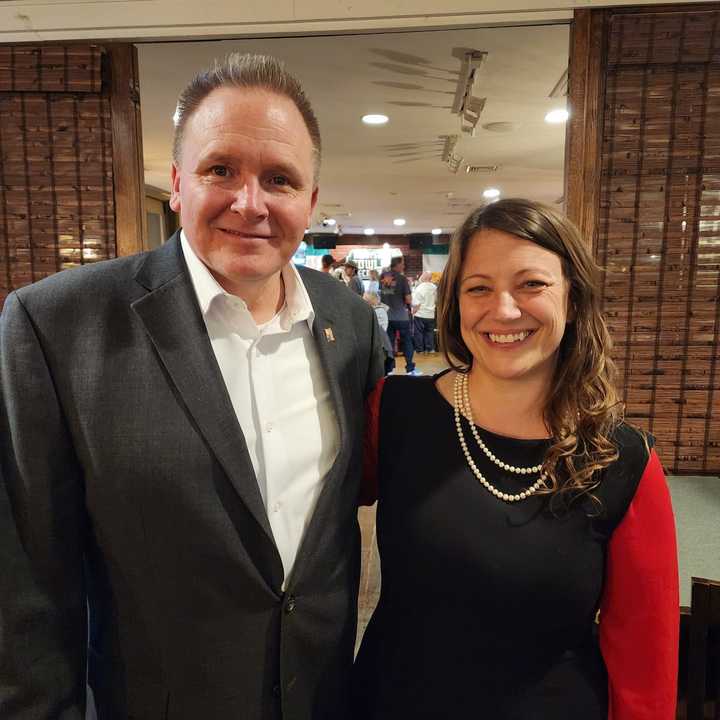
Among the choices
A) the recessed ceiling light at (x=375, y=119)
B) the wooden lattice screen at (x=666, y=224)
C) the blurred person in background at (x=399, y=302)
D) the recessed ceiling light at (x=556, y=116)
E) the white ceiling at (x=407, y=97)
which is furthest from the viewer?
the blurred person in background at (x=399, y=302)

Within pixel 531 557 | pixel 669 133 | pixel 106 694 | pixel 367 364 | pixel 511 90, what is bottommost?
pixel 106 694

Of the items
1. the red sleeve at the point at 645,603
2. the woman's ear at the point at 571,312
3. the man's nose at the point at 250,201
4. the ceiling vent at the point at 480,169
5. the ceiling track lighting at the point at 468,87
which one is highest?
the ceiling vent at the point at 480,169

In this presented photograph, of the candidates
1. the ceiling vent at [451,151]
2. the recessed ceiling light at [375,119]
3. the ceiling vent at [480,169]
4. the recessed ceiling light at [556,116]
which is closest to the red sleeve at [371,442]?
the recessed ceiling light at [375,119]

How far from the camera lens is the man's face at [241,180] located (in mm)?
978

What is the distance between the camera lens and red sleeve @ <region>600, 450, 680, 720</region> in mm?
1050

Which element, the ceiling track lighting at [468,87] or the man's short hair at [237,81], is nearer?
the man's short hair at [237,81]

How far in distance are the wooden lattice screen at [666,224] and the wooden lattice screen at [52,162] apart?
1893 millimetres

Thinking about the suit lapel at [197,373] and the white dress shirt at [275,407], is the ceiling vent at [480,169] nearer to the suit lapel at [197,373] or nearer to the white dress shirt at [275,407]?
the white dress shirt at [275,407]

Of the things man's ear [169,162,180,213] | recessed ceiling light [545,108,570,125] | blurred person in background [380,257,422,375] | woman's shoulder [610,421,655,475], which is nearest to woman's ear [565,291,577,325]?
woman's shoulder [610,421,655,475]

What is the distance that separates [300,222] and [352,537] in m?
0.67

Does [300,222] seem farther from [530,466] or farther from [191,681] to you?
[191,681]

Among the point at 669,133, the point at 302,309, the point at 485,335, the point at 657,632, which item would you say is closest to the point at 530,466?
the point at 485,335

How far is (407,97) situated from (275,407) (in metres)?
3.83

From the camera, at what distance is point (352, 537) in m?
1.23
